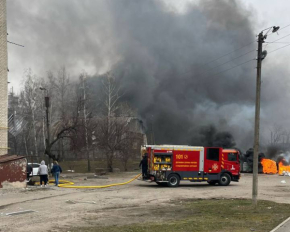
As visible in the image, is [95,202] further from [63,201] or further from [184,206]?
[184,206]

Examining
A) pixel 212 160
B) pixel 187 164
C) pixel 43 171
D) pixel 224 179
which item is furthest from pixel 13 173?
pixel 224 179

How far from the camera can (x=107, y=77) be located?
39.9 meters

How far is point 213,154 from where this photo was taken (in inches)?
880

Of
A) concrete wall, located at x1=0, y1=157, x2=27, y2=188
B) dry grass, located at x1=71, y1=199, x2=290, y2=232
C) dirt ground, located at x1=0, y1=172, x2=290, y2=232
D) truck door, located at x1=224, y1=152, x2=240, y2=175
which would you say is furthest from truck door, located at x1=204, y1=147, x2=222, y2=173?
concrete wall, located at x1=0, y1=157, x2=27, y2=188

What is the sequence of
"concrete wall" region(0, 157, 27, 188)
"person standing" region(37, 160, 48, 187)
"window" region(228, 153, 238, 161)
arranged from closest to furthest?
"concrete wall" region(0, 157, 27, 188) → "person standing" region(37, 160, 48, 187) → "window" region(228, 153, 238, 161)

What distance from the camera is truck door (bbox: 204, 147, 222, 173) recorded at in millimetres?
22141

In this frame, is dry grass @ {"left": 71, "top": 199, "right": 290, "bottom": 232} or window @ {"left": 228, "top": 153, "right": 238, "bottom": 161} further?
window @ {"left": 228, "top": 153, "right": 238, "bottom": 161}

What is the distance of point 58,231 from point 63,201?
19.9ft

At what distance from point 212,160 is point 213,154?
0.38 m

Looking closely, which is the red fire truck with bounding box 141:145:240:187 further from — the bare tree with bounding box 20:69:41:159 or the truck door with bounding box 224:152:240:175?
the bare tree with bounding box 20:69:41:159

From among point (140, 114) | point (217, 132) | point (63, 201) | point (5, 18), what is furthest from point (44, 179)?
point (217, 132)

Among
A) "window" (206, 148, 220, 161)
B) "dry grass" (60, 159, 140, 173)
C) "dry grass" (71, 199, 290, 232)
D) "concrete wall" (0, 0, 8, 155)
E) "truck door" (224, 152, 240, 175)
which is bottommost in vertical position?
"dry grass" (60, 159, 140, 173)

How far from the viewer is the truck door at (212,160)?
2214 centimetres

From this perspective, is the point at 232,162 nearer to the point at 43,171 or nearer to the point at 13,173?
the point at 43,171
